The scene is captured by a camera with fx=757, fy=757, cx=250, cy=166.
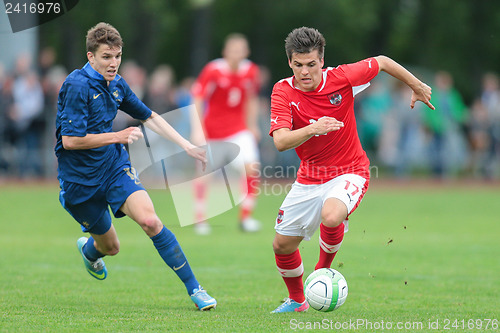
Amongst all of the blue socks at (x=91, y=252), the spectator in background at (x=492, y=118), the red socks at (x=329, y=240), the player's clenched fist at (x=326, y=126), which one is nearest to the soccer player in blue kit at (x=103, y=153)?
the blue socks at (x=91, y=252)

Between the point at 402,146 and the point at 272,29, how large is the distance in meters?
13.8

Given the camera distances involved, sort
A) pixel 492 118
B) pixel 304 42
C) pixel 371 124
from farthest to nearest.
A: pixel 371 124
pixel 492 118
pixel 304 42

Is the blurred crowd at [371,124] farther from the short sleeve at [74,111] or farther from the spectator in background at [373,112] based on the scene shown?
the short sleeve at [74,111]

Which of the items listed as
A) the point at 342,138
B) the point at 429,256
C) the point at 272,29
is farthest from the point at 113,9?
the point at 342,138

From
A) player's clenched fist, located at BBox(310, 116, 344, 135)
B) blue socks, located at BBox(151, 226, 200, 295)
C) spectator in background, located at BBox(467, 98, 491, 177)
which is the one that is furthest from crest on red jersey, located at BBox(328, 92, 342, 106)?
spectator in background, located at BBox(467, 98, 491, 177)

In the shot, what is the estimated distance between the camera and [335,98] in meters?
6.23

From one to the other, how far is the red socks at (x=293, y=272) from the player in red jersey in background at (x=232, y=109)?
211 inches

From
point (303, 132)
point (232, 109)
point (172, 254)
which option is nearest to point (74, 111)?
point (172, 254)

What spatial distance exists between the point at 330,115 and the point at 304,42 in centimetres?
69

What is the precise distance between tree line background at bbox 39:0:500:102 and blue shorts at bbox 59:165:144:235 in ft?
69.5

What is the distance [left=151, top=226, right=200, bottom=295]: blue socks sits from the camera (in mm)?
6098

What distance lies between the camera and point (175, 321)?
554 centimetres

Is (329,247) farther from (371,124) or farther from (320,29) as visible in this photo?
(320,29)

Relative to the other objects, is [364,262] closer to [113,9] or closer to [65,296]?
[65,296]
